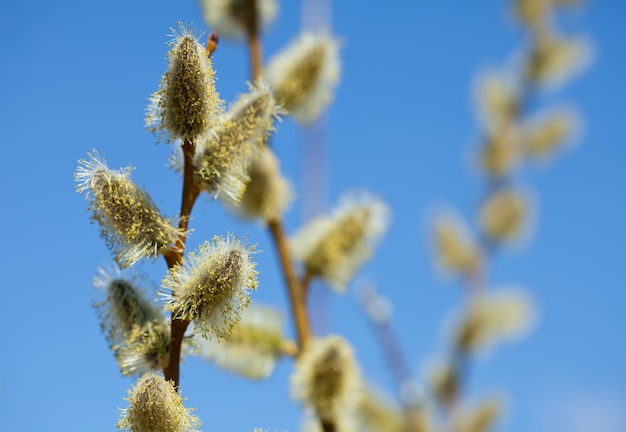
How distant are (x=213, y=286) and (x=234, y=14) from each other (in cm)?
93

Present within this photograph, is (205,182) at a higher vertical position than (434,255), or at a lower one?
lower

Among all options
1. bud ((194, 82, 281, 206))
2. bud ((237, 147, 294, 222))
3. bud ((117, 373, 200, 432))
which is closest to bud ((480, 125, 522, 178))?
bud ((237, 147, 294, 222))

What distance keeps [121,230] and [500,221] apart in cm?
293

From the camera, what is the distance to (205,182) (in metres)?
0.78

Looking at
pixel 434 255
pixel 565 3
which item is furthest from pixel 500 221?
pixel 565 3

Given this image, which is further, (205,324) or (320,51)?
(320,51)

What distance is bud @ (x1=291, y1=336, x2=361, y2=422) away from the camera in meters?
1.20

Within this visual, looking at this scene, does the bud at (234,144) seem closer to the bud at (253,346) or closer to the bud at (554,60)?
the bud at (253,346)

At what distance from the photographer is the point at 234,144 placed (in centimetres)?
79

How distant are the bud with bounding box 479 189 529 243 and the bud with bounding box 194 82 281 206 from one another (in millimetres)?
2795

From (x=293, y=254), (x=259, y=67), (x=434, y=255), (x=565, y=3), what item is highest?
(x=565, y=3)

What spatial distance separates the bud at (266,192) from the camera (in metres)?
1.32

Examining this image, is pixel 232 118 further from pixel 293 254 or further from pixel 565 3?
pixel 565 3

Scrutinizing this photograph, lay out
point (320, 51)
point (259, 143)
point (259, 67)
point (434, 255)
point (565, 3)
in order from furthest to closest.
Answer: point (565, 3) → point (434, 255) → point (259, 67) → point (320, 51) → point (259, 143)
